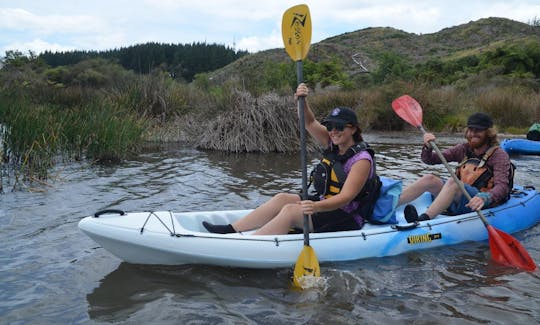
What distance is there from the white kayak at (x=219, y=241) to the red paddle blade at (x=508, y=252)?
0.45m

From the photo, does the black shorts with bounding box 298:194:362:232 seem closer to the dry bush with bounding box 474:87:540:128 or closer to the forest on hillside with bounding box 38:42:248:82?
the dry bush with bounding box 474:87:540:128

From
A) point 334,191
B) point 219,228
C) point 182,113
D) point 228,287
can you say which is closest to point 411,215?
point 334,191

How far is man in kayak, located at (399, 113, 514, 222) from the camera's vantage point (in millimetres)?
4432

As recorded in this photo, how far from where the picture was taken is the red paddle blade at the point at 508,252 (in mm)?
3838

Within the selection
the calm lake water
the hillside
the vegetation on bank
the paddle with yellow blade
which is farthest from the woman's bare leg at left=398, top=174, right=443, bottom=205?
the hillside

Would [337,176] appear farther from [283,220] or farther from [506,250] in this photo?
[506,250]

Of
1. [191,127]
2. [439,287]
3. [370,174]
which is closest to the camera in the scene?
[439,287]

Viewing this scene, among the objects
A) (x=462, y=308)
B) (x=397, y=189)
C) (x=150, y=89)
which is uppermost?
(x=150, y=89)

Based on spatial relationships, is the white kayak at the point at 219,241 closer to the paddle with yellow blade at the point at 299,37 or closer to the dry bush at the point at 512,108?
the paddle with yellow blade at the point at 299,37

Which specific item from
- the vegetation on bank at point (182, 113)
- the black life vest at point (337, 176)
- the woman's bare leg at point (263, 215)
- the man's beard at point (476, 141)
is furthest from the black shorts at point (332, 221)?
the vegetation on bank at point (182, 113)

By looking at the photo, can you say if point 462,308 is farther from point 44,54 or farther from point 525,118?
point 44,54

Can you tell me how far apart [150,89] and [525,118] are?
964 cm

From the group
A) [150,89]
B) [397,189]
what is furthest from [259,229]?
[150,89]

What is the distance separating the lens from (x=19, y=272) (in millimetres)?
3529
